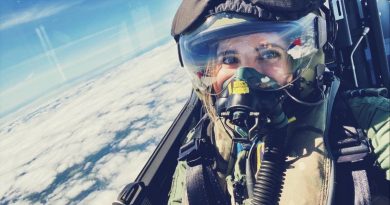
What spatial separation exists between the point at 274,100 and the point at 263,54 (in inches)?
6.8

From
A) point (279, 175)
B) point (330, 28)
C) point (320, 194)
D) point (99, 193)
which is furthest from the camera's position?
point (99, 193)

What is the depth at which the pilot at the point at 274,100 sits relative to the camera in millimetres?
802

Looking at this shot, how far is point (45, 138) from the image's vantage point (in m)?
32.4

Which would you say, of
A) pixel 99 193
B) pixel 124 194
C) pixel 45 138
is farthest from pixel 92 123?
pixel 124 194

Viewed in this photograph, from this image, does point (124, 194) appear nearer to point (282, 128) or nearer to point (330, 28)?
point (282, 128)

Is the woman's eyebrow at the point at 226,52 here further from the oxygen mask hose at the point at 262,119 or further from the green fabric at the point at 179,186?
the green fabric at the point at 179,186

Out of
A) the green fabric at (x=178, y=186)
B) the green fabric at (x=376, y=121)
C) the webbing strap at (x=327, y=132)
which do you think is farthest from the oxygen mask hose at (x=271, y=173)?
the green fabric at (x=178, y=186)

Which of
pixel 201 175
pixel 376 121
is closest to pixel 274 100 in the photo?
pixel 376 121

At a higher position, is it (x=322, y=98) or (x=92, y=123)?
(x=322, y=98)

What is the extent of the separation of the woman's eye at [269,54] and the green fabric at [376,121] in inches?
12.1

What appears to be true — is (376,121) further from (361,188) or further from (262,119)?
(262,119)

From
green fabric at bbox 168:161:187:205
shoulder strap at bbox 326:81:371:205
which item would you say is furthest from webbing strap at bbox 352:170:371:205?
green fabric at bbox 168:161:187:205

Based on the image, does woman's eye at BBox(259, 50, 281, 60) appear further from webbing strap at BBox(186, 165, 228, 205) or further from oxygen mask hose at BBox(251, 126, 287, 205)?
webbing strap at BBox(186, 165, 228, 205)

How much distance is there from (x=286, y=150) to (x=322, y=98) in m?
0.23
